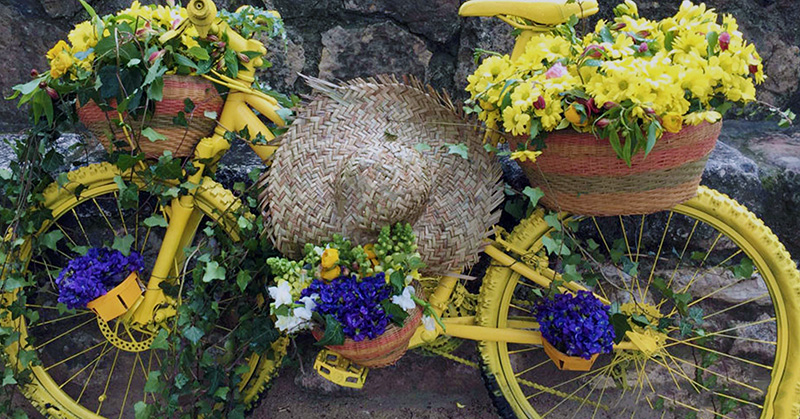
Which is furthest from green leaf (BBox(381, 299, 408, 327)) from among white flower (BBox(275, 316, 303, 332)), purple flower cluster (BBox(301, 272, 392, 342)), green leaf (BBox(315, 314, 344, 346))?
white flower (BBox(275, 316, 303, 332))

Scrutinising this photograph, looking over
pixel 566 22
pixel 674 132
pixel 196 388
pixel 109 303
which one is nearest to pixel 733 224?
pixel 674 132

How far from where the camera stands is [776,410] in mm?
2105

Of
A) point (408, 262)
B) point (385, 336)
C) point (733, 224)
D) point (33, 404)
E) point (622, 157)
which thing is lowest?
point (33, 404)

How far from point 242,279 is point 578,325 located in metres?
1.07

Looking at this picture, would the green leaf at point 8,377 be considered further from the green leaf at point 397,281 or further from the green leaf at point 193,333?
the green leaf at point 397,281

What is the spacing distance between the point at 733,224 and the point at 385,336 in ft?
3.87

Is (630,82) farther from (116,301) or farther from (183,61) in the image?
(116,301)

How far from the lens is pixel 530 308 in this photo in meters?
2.41

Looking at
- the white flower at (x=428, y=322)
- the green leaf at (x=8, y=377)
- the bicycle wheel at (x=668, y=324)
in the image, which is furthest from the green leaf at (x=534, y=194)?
the green leaf at (x=8, y=377)

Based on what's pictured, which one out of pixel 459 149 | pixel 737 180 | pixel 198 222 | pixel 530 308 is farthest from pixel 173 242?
pixel 737 180

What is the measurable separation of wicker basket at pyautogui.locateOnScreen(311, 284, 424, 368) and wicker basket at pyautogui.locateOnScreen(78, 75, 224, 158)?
74 centimetres

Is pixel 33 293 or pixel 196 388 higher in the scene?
pixel 196 388

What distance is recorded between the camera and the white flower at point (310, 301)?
1.71 meters

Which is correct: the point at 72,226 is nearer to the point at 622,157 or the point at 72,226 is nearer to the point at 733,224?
the point at 622,157
